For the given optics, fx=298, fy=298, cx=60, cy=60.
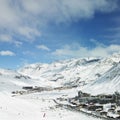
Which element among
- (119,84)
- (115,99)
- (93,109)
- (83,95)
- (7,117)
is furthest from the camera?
(119,84)

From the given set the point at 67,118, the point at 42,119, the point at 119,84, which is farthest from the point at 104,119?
the point at 119,84

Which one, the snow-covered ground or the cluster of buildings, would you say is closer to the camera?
the snow-covered ground

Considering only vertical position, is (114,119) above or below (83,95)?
below

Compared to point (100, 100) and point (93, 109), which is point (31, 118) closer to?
point (93, 109)

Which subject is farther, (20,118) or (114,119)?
(114,119)

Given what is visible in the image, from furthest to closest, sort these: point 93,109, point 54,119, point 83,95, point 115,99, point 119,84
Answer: point 119,84 < point 83,95 < point 115,99 < point 93,109 < point 54,119

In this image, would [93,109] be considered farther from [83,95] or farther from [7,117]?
[83,95]

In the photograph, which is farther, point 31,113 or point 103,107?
point 103,107

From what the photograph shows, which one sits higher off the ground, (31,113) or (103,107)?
(103,107)

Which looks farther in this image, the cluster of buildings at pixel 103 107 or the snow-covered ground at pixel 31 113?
the cluster of buildings at pixel 103 107
